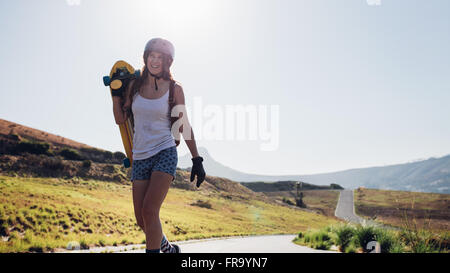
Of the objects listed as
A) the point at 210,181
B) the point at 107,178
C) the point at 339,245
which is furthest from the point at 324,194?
the point at 339,245

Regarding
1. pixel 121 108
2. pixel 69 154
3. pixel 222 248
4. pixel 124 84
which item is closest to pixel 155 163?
pixel 121 108

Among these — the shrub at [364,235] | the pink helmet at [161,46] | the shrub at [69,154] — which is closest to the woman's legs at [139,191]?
the pink helmet at [161,46]

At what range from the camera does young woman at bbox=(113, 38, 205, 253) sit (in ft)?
10.7

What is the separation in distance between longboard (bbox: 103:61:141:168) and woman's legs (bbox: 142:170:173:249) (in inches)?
27.6

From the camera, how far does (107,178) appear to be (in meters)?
51.8

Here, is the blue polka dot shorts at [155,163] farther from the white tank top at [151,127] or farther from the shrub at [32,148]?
the shrub at [32,148]

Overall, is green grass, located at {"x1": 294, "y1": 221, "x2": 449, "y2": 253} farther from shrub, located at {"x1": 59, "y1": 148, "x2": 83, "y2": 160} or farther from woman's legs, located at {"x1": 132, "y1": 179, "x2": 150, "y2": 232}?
shrub, located at {"x1": 59, "y1": 148, "x2": 83, "y2": 160}

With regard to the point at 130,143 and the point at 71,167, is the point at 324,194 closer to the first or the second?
the point at 71,167

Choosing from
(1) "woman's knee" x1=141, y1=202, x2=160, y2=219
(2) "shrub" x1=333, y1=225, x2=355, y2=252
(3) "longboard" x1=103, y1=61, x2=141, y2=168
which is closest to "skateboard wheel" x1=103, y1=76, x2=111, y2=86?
(3) "longboard" x1=103, y1=61, x2=141, y2=168

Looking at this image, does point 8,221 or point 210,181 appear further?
point 210,181

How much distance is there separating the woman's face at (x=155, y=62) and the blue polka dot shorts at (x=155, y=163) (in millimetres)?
839
